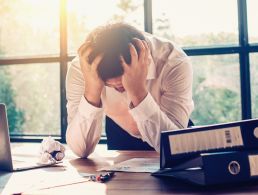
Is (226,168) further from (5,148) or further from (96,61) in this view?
(96,61)

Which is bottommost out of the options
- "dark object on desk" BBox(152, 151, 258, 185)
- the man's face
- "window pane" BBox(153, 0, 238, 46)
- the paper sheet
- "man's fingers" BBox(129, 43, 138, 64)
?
the paper sheet

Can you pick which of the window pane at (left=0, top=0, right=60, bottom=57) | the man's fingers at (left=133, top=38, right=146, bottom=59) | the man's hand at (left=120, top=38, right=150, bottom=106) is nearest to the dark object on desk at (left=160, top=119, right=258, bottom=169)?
the man's hand at (left=120, top=38, right=150, bottom=106)

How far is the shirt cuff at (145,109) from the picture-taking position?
1.82 meters

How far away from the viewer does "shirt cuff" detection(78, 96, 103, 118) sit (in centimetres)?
192

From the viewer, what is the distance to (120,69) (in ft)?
6.03

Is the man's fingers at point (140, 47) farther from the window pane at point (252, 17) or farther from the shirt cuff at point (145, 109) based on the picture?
the window pane at point (252, 17)

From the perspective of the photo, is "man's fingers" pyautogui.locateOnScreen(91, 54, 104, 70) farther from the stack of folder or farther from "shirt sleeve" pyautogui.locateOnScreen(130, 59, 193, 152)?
the stack of folder

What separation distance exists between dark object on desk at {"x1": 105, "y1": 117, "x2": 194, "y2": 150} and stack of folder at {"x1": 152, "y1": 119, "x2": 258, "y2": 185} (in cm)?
96

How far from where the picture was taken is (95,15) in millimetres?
3480

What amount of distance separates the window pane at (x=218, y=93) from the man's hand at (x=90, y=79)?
1442mm

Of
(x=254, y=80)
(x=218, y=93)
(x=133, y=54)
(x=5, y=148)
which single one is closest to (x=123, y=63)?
(x=133, y=54)

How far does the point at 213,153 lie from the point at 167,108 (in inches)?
39.3

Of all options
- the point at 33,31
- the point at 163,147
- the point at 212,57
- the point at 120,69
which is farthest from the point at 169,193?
the point at 33,31

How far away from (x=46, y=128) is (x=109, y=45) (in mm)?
1966
